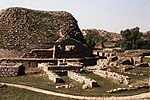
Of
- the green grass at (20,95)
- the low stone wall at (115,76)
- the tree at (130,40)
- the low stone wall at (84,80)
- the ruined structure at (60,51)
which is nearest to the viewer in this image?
the green grass at (20,95)

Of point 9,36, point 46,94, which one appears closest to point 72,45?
point 9,36

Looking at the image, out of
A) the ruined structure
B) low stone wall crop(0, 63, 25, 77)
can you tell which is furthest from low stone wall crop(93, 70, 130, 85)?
the ruined structure

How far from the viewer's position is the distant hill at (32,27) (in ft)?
183

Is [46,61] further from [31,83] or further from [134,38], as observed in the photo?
[134,38]

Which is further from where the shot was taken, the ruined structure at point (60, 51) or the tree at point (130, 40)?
the tree at point (130, 40)

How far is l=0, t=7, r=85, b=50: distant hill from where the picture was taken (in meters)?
55.9

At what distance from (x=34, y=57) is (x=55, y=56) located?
10.3ft

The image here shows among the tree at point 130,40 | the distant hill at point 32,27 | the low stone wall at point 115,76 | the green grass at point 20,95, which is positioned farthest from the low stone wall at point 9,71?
the tree at point 130,40

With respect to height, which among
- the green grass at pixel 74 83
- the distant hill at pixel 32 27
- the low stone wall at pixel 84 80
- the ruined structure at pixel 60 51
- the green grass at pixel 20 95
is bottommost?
the green grass at pixel 20 95

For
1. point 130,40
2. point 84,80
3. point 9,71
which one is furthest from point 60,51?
point 130,40

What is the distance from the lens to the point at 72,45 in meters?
55.4

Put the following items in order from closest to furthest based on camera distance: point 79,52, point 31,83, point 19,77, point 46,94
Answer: point 46,94 < point 31,83 < point 19,77 < point 79,52

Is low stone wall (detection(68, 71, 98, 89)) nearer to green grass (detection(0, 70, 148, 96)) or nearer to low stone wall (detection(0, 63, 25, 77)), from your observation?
green grass (detection(0, 70, 148, 96))

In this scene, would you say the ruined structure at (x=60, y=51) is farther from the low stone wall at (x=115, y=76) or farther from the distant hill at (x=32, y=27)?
the low stone wall at (x=115, y=76)
